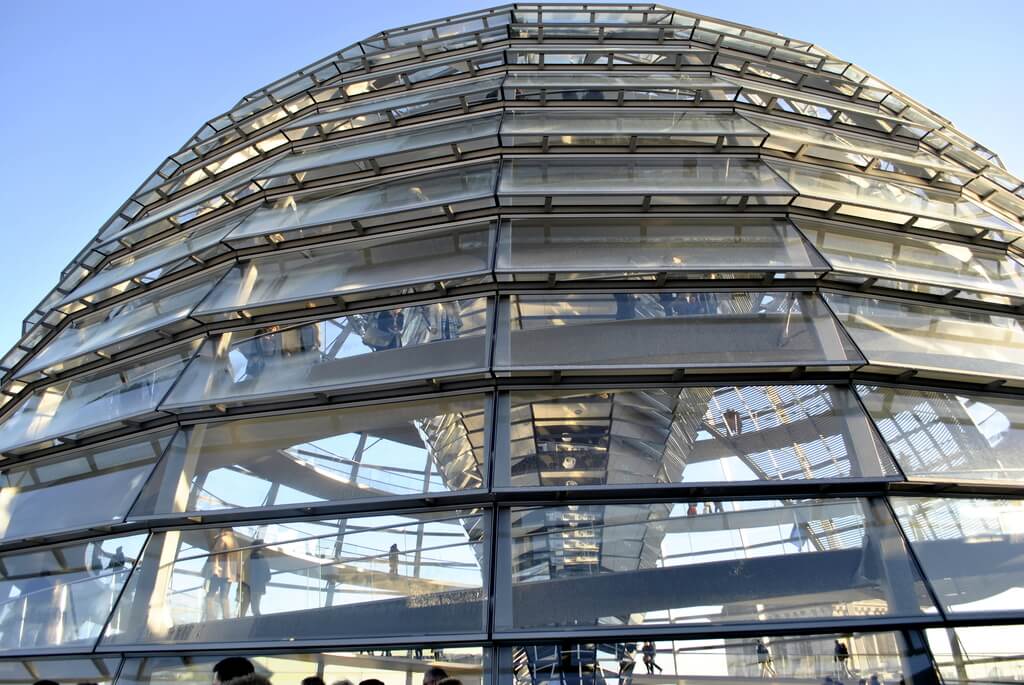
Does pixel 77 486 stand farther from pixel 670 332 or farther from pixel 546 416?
pixel 670 332

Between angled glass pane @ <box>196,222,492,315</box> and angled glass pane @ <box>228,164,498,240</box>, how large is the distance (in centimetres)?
31

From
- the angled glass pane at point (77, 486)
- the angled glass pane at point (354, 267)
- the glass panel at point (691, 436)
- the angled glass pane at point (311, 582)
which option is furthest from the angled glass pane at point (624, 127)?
the angled glass pane at point (77, 486)

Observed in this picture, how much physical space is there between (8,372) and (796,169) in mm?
11215

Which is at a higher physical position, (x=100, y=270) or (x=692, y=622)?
(x=100, y=270)

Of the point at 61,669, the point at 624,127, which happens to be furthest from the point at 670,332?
the point at 61,669

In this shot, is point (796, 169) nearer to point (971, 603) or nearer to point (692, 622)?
point (971, 603)

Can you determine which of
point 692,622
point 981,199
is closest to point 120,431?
point 692,622

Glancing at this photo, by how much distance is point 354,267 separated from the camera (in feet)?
25.7

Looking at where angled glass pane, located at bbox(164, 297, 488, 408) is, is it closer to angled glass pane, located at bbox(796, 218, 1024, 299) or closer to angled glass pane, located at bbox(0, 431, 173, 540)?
angled glass pane, located at bbox(0, 431, 173, 540)

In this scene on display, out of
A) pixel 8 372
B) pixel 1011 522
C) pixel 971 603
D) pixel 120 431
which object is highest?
pixel 8 372

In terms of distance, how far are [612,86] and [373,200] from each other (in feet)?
11.3

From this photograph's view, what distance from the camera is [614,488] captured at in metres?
5.57

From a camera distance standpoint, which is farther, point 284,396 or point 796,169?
point 796,169

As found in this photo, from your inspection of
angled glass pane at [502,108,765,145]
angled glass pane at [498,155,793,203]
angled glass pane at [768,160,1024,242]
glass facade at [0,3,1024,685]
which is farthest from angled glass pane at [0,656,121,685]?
angled glass pane at [768,160,1024,242]
